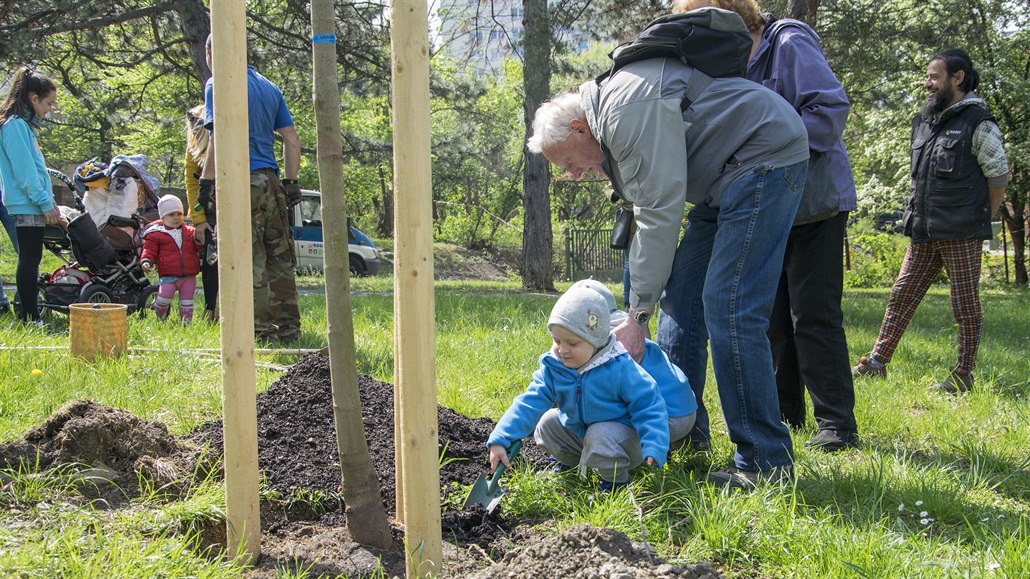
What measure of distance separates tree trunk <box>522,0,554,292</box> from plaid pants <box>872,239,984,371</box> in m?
6.73

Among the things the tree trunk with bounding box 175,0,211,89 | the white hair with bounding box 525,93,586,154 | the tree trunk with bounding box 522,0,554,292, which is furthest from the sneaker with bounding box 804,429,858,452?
the tree trunk with bounding box 175,0,211,89

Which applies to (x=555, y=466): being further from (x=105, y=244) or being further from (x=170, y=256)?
(x=105, y=244)

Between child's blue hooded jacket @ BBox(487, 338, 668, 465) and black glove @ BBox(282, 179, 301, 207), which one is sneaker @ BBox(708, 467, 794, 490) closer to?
child's blue hooded jacket @ BBox(487, 338, 668, 465)

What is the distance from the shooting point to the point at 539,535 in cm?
262

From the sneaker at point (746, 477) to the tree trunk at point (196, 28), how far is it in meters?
9.99

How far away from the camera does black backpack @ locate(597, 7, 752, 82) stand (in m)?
2.82

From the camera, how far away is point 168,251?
278 inches

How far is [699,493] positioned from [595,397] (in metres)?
0.51

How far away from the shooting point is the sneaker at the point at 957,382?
493 cm

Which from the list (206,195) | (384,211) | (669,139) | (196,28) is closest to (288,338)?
(206,195)

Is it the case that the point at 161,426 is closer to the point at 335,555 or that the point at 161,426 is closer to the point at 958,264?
the point at 335,555

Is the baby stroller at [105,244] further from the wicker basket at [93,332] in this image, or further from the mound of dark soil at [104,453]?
the mound of dark soil at [104,453]

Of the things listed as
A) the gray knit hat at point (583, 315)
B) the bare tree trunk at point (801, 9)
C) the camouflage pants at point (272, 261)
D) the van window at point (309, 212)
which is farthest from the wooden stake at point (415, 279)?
the van window at point (309, 212)

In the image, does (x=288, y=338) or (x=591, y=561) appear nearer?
(x=591, y=561)
